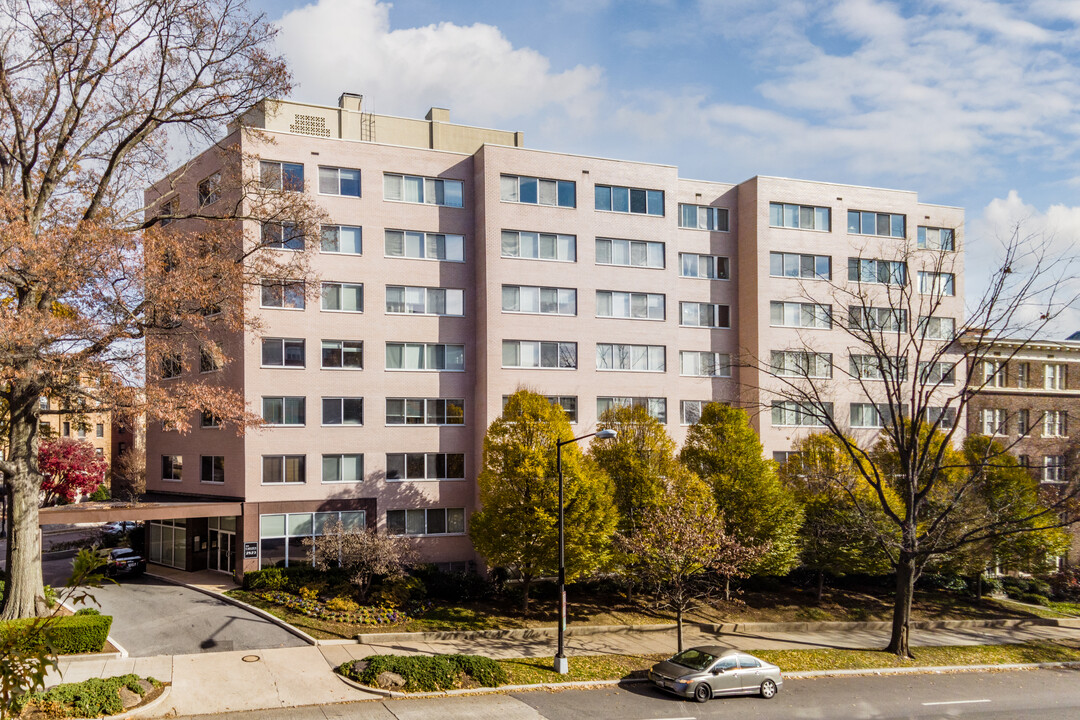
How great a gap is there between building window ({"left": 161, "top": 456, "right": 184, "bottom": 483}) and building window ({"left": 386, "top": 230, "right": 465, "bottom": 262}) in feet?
48.2

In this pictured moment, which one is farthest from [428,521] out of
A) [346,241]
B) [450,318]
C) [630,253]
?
[630,253]

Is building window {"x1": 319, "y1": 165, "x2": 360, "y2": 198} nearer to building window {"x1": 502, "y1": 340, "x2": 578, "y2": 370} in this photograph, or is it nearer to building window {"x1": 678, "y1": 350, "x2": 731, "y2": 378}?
building window {"x1": 502, "y1": 340, "x2": 578, "y2": 370}

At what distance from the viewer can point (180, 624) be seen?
2559 centimetres

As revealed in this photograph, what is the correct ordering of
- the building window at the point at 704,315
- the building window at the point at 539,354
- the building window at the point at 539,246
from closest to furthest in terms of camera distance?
the building window at the point at 539,354
the building window at the point at 539,246
the building window at the point at 704,315

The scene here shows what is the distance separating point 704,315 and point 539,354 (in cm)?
1032

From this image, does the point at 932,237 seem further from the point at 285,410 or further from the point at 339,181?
the point at 285,410

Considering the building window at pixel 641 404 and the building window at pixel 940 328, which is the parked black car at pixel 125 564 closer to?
the building window at pixel 641 404

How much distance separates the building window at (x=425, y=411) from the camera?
3500 centimetres

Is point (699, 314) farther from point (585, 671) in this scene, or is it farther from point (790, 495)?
point (585, 671)

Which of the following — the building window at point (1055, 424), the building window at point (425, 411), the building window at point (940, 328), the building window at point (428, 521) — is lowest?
the building window at point (428, 521)

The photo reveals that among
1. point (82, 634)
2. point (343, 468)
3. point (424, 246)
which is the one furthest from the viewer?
point (424, 246)

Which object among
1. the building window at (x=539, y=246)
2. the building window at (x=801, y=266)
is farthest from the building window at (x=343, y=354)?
the building window at (x=801, y=266)

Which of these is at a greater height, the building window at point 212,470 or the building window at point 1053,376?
the building window at point 1053,376

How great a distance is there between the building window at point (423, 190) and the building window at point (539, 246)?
10.4 ft
